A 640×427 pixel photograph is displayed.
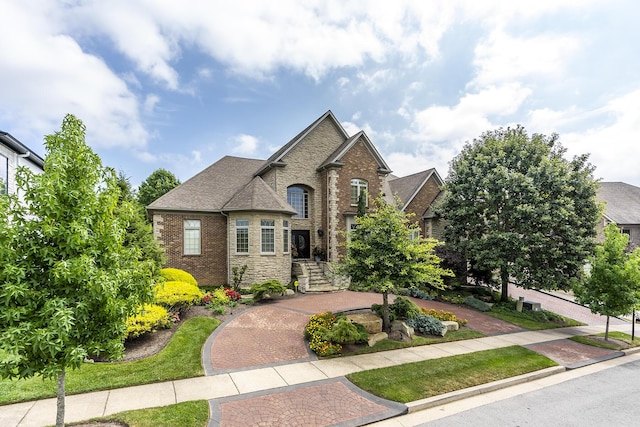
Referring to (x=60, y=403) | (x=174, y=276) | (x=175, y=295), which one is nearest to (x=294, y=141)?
(x=174, y=276)

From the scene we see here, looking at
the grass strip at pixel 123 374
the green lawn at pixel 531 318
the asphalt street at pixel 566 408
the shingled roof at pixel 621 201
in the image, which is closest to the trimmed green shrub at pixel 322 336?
the grass strip at pixel 123 374

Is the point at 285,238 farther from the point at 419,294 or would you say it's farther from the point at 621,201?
the point at 621,201

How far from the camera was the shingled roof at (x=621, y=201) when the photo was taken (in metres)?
30.9

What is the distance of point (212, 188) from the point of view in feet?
63.8

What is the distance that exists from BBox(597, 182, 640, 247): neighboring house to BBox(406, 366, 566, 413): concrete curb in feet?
90.8

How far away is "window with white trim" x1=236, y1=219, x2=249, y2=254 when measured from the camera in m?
17.5

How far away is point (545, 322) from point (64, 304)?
739 inches

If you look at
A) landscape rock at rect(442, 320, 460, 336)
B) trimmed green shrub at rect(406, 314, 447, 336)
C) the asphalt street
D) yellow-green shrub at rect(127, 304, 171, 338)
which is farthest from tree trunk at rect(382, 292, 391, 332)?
yellow-green shrub at rect(127, 304, 171, 338)

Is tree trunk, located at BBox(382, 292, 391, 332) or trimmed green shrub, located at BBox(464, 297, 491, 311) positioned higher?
tree trunk, located at BBox(382, 292, 391, 332)

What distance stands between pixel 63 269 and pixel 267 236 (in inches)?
544

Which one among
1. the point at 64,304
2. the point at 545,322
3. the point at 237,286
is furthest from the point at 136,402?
the point at 545,322

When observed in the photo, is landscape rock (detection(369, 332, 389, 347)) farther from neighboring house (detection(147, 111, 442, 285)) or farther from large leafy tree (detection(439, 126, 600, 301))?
large leafy tree (detection(439, 126, 600, 301))

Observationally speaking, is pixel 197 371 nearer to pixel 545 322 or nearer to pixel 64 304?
pixel 64 304

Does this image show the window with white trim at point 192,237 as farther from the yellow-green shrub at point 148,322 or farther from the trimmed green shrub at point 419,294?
the trimmed green shrub at point 419,294
